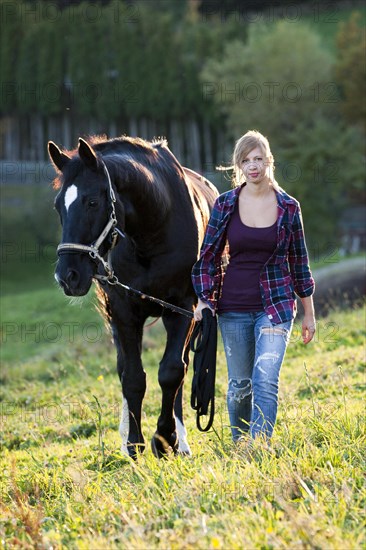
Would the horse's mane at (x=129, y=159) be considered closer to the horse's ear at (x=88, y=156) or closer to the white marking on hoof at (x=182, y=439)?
the horse's ear at (x=88, y=156)

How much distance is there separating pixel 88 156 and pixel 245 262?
1.29 m

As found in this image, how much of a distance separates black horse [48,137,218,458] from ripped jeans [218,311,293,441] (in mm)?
749

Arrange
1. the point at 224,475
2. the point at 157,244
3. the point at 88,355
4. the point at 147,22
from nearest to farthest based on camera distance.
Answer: the point at 224,475
the point at 157,244
the point at 88,355
the point at 147,22

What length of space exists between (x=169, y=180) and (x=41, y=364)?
27.6 feet

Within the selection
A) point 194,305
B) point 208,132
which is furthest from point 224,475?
point 208,132

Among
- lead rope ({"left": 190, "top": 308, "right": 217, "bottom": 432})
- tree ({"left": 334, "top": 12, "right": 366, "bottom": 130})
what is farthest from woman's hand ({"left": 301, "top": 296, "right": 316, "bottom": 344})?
tree ({"left": 334, "top": 12, "right": 366, "bottom": 130})

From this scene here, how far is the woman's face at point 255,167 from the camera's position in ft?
18.1

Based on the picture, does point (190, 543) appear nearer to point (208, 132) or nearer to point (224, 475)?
point (224, 475)

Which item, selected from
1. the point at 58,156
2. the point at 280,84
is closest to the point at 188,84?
the point at 280,84

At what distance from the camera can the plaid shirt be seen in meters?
5.52

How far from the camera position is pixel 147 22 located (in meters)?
56.1

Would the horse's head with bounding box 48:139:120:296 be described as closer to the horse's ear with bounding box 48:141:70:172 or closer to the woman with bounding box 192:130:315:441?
the horse's ear with bounding box 48:141:70:172

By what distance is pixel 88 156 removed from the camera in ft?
19.0

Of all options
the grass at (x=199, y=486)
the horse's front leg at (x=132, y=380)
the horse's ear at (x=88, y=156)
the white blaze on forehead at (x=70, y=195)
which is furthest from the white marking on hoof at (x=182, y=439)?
the horse's ear at (x=88, y=156)
